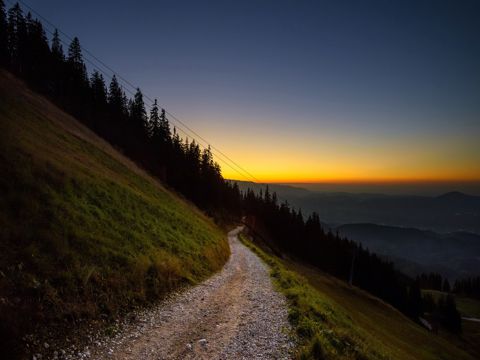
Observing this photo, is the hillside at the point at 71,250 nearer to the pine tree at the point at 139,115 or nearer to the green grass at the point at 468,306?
the pine tree at the point at 139,115

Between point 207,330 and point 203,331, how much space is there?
22 centimetres

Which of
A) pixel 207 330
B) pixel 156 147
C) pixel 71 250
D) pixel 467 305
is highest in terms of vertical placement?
pixel 156 147

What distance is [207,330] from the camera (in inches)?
450

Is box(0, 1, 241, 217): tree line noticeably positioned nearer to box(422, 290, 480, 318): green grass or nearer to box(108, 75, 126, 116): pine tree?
box(108, 75, 126, 116): pine tree

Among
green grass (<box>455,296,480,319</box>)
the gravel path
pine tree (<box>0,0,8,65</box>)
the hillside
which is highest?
pine tree (<box>0,0,8,65</box>)

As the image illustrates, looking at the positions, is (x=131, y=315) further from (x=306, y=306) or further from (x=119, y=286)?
(x=306, y=306)

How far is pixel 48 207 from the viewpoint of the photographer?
14.2m

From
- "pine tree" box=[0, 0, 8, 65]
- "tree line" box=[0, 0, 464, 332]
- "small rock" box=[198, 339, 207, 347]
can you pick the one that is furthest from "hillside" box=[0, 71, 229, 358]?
"pine tree" box=[0, 0, 8, 65]

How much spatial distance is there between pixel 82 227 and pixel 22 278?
5153mm

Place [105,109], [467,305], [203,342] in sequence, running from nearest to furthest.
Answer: [203,342] → [105,109] → [467,305]

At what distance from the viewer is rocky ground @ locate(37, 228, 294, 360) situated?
30.3 feet

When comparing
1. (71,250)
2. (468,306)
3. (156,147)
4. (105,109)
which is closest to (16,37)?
(105,109)

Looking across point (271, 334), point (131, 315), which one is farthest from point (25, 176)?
point (271, 334)

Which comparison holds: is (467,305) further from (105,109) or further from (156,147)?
(105,109)
